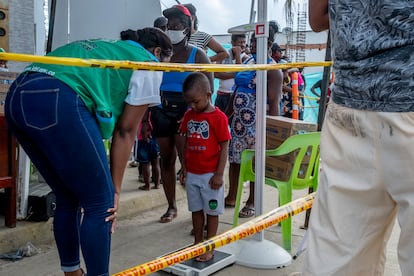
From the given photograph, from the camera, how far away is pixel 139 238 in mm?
3684

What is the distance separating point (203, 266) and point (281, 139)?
124 centimetres

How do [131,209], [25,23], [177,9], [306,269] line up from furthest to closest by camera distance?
[25,23]
[131,209]
[177,9]
[306,269]

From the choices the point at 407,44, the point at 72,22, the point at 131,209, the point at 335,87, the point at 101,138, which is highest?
the point at 72,22

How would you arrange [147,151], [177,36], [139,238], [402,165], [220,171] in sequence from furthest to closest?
[147,151]
[177,36]
[139,238]
[220,171]
[402,165]

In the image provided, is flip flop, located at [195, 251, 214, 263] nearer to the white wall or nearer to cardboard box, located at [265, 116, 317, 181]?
cardboard box, located at [265, 116, 317, 181]

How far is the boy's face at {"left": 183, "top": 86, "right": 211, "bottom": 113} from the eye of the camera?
3.14 meters

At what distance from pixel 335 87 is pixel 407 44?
0.29 m

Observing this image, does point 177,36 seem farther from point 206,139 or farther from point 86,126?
point 86,126

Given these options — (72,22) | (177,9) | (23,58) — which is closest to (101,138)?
(23,58)

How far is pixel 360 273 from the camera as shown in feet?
5.25

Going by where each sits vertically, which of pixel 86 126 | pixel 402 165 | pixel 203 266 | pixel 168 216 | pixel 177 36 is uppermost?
pixel 177 36

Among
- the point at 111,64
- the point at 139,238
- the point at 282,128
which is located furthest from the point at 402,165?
the point at 139,238

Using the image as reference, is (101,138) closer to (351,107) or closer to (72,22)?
(351,107)

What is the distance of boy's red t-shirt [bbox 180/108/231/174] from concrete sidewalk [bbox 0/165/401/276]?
2.23 ft
